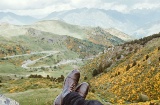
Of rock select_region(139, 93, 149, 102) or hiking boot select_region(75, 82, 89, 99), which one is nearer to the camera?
hiking boot select_region(75, 82, 89, 99)

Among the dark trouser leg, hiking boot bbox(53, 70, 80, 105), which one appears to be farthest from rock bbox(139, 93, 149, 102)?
the dark trouser leg

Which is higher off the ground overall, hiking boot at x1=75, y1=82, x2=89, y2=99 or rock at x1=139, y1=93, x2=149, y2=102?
hiking boot at x1=75, y1=82, x2=89, y2=99

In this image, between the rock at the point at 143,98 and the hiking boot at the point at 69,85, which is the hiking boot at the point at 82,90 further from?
the rock at the point at 143,98

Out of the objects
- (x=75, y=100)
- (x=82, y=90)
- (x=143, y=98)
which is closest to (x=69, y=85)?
(x=82, y=90)

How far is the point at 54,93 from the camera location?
994 inches

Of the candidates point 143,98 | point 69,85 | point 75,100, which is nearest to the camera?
point 75,100

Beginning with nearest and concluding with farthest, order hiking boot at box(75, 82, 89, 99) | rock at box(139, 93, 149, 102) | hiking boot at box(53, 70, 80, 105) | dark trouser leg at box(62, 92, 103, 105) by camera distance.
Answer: dark trouser leg at box(62, 92, 103, 105) → hiking boot at box(53, 70, 80, 105) → hiking boot at box(75, 82, 89, 99) → rock at box(139, 93, 149, 102)

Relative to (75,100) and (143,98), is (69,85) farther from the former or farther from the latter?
(143,98)

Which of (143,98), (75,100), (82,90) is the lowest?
(143,98)

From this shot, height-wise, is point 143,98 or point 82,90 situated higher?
point 82,90

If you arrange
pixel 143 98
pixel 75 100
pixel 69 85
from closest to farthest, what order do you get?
1. pixel 75 100
2. pixel 69 85
3. pixel 143 98

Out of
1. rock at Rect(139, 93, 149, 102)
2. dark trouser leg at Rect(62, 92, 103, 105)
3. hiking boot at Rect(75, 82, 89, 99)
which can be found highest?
dark trouser leg at Rect(62, 92, 103, 105)

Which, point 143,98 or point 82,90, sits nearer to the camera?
point 82,90

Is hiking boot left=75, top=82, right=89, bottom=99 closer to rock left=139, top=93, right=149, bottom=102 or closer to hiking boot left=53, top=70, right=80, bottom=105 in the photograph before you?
hiking boot left=53, top=70, right=80, bottom=105
